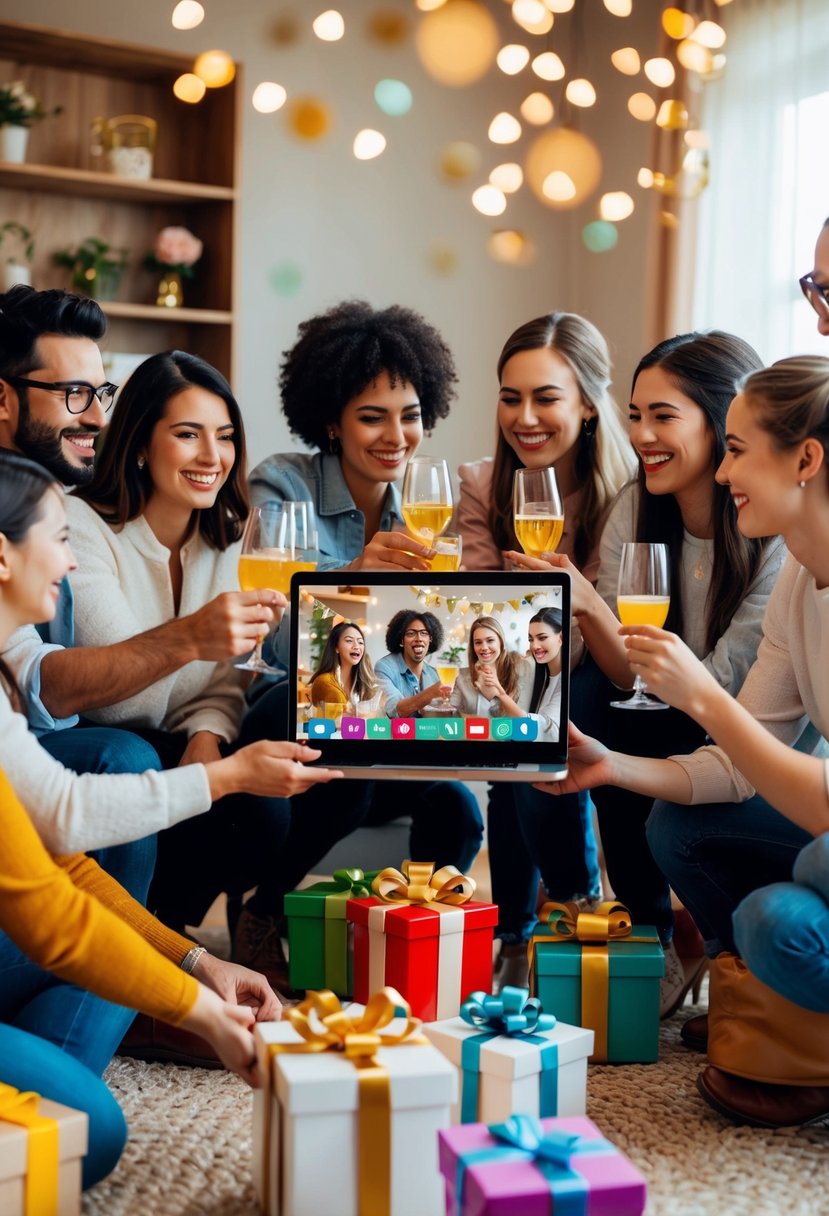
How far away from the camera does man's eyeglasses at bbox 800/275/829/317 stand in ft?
7.69

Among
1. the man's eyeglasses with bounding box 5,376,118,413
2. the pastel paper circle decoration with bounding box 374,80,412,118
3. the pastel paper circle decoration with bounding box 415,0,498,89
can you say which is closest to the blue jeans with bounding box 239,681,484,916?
the man's eyeglasses with bounding box 5,376,118,413

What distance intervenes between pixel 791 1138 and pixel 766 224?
305cm

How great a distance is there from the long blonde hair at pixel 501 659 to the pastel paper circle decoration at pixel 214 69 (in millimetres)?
2756

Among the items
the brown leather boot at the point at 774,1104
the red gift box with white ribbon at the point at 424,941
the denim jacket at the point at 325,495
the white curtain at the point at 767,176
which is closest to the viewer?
the brown leather boot at the point at 774,1104

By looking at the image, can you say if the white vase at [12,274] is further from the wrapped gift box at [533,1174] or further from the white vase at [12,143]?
the wrapped gift box at [533,1174]

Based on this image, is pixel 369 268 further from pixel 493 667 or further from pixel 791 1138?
pixel 791 1138

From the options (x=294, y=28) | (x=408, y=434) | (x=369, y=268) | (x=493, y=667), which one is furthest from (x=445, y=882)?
(x=294, y=28)

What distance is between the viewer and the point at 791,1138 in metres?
1.86

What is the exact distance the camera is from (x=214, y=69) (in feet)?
13.9

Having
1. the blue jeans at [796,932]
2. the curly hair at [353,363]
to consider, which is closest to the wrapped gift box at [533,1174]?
the blue jeans at [796,932]

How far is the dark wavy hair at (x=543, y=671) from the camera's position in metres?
2.12

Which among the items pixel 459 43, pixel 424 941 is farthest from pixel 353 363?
pixel 459 43

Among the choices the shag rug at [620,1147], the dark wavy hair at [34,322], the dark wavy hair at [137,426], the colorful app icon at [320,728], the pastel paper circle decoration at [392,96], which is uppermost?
the pastel paper circle decoration at [392,96]

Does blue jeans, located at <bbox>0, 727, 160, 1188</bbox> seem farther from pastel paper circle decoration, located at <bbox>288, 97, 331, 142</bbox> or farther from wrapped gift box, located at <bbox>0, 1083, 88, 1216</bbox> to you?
pastel paper circle decoration, located at <bbox>288, 97, 331, 142</bbox>
